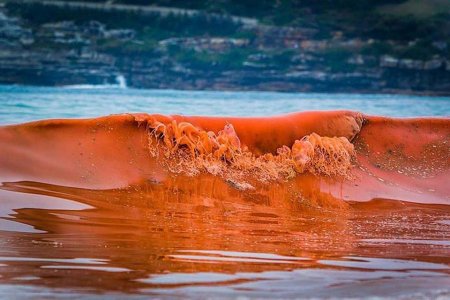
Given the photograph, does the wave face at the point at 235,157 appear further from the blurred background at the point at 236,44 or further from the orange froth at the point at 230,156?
the blurred background at the point at 236,44

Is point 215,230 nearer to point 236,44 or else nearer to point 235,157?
point 235,157

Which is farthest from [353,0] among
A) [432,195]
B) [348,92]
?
[432,195]

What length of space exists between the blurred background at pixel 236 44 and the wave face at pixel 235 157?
48027 millimetres

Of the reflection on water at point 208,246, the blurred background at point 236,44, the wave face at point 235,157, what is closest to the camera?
the reflection on water at point 208,246

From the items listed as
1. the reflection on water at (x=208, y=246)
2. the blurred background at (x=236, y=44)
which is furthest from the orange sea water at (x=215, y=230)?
→ the blurred background at (x=236, y=44)

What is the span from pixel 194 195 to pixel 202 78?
179 ft

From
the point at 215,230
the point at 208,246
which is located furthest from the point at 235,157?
the point at 208,246

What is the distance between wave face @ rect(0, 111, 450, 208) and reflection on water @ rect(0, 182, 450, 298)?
17cm

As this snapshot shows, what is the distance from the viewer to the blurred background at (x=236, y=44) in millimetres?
61719

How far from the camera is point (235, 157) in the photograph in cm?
803

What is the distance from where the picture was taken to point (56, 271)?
4.83 meters

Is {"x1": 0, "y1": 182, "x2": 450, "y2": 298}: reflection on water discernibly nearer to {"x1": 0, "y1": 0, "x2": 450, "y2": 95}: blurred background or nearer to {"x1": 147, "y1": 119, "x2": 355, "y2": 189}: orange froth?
{"x1": 147, "y1": 119, "x2": 355, "y2": 189}: orange froth

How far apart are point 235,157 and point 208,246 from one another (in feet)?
7.80

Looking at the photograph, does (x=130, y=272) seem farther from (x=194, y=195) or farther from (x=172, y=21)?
(x=172, y=21)
